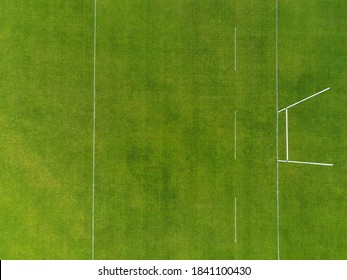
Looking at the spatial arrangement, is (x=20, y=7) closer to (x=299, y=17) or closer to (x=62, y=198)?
→ (x=62, y=198)

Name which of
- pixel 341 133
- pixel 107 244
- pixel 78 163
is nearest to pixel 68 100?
pixel 78 163

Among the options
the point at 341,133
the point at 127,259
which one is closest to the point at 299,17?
the point at 341,133

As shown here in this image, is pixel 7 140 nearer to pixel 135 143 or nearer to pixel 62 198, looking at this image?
pixel 62 198

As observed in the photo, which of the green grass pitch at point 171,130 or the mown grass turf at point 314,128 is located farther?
the mown grass turf at point 314,128

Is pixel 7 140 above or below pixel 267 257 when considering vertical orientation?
above

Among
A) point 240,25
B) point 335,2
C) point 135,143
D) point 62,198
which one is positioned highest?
point 335,2

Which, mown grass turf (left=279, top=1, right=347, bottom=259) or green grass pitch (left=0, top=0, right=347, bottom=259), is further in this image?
mown grass turf (left=279, top=1, right=347, bottom=259)
